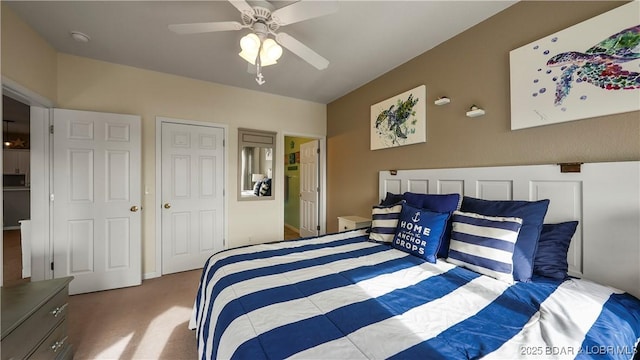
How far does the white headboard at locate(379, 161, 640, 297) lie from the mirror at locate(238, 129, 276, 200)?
3005mm

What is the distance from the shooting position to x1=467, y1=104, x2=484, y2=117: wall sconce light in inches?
79.2

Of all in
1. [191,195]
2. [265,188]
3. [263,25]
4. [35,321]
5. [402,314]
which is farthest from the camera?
[265,188]

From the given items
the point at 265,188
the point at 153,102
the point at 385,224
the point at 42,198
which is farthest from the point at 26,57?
the point at 385,224

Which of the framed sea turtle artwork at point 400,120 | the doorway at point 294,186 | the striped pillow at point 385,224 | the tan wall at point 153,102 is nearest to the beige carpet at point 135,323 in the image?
the tan wall at point 153,102

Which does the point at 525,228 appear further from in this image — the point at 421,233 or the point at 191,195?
the point at 191,195

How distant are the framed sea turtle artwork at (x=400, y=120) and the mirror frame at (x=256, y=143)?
1.62 metres

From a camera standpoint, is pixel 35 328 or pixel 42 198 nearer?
pixel 35 328

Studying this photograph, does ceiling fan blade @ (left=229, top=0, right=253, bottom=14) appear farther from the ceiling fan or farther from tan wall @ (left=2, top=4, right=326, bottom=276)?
tan wall @ (left=2, top=4, right=326, bottom=276)

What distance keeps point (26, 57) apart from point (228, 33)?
1.75 metres

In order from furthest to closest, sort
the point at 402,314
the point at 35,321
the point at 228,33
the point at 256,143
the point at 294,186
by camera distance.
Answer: the point at 294,186
the point at 256,143
the point at 228,33
the point at 35,321
the point at 402,314

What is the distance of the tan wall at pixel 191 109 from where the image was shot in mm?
2682

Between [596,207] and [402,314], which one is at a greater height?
[596,207]

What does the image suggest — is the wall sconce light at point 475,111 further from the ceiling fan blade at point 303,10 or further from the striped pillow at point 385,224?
the ceiling fan blade at point 303,10

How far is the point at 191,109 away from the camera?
322cm
